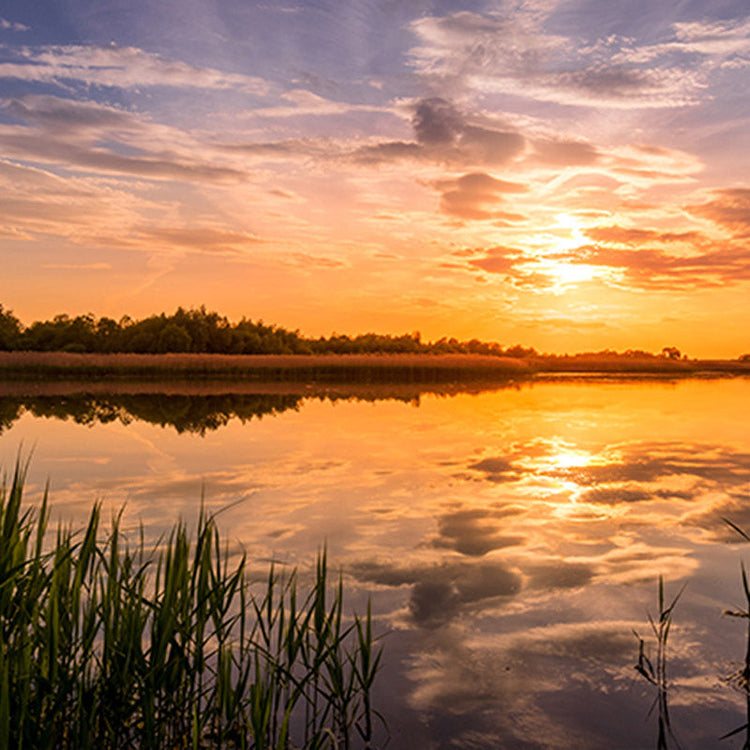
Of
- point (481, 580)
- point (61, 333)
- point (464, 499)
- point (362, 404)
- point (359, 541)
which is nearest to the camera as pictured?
point (481, 580)

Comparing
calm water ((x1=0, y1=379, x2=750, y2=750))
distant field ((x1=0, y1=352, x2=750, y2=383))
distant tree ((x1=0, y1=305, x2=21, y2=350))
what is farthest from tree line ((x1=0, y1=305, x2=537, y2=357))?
calm water ((x1=0, y1=379, x2=750, y2=750))

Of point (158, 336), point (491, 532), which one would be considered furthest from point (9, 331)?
point (491, 532)

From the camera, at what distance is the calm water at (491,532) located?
409 centimetres

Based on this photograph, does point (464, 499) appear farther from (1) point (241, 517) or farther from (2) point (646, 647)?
(2) point (646, 647)

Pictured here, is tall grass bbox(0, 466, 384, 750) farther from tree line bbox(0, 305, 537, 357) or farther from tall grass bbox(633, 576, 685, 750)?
tree line bbox(0, 305, 537, 357)

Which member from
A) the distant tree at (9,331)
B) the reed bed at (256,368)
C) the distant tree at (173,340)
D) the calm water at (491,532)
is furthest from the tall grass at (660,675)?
the distant tree at (9,331)

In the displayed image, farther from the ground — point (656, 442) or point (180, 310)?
point (180, 310)

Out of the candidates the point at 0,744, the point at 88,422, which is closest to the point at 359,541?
the point at 0,744

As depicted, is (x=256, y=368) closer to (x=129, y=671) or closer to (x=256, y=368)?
(x=256, y=368)

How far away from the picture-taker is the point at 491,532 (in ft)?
24.4

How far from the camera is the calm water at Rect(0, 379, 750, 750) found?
4090 mm

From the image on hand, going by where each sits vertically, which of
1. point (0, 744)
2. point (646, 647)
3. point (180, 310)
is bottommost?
point (646, 647)

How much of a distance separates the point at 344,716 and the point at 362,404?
60.1 ft

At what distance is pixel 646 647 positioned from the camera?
4770 mm
